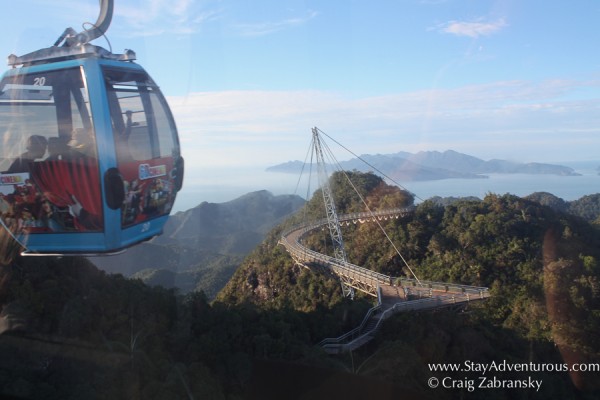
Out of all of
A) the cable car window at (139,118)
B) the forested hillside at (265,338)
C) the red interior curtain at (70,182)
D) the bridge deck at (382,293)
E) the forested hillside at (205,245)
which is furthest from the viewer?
the forested hillside at (205,245)

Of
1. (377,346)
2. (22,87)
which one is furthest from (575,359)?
(22,87)

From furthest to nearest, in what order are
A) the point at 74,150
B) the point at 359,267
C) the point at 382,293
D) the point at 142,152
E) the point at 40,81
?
the point at 359,267
the point at 382,293
the point at 142,152
the point at 40,81
the point at 74,150

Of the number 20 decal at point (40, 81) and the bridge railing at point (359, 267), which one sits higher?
the number 20 decal at point (40, 81)

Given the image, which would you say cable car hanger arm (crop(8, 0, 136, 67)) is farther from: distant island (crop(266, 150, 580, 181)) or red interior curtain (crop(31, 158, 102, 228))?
distant island (crop(266, 150, 580, 181))

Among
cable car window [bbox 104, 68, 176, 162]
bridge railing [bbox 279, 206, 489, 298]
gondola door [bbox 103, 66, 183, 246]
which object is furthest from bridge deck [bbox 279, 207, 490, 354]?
cable car window [bbox 104, 68, 176, 162]

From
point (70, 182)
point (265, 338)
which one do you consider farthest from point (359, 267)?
point (70, 182)

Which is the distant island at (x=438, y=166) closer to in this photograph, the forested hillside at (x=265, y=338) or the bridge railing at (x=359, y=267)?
the bridge railing at (x=359, y=267)

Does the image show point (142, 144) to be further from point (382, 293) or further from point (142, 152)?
point (382, 293)

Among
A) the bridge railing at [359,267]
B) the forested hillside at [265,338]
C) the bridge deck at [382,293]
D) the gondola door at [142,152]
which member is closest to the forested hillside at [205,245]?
the bridge railing at [359,267]
